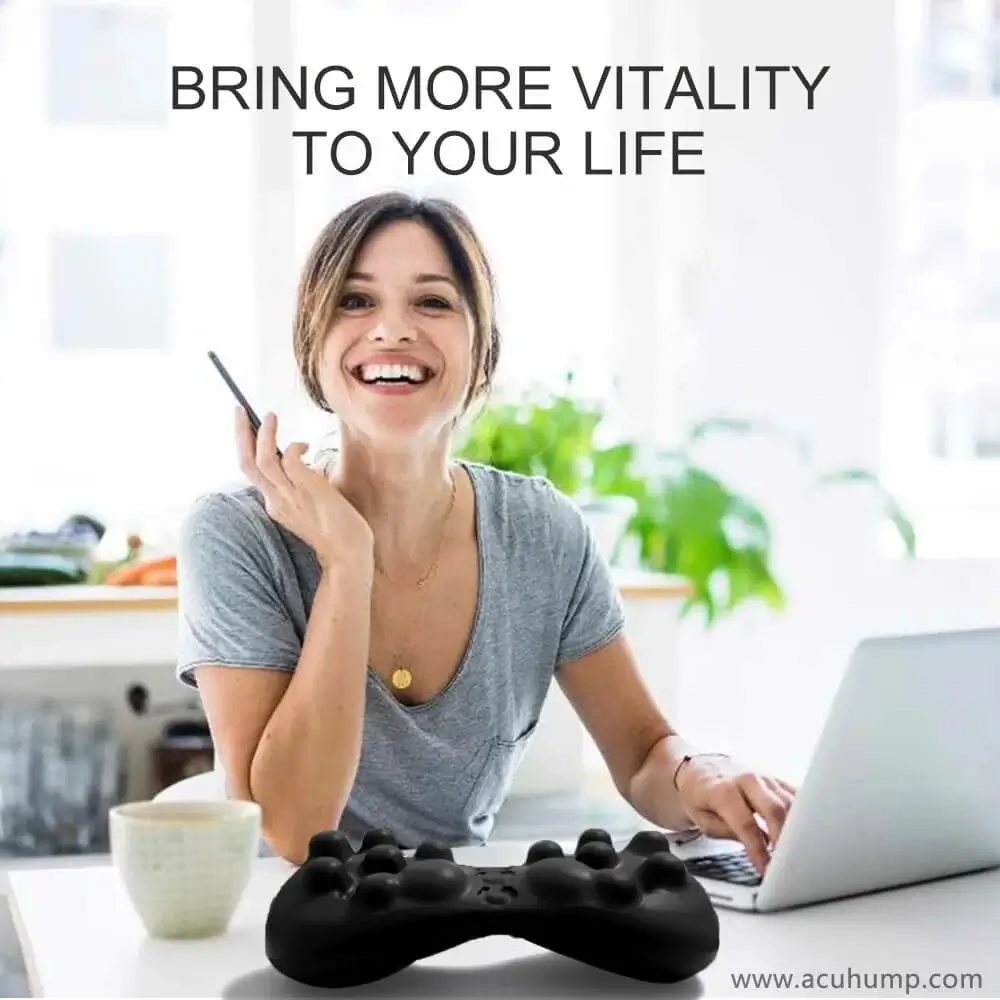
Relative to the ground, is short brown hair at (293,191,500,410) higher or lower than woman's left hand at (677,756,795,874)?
higher

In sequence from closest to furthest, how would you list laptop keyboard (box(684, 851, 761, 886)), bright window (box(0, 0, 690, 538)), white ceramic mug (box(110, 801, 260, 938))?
white ceramic mug (box(110, 801, 260, 938)) → laptop keyboard (box(684, 851, 761, 886)) → bright window (box(0, 0, 690, 538))

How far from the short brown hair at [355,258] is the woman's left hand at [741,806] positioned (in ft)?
1.82

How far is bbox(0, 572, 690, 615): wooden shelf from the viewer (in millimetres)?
2551

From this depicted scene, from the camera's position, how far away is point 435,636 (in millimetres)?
1671

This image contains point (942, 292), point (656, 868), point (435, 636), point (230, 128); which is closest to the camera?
point (656, 868)

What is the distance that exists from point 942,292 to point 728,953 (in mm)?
2749

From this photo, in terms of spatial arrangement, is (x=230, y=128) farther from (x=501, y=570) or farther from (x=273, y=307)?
(x=501, y=570)

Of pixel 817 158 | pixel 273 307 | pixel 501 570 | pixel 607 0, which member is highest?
pixel 607 0

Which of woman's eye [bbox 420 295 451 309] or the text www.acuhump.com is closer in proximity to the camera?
the text www.acuhump.com

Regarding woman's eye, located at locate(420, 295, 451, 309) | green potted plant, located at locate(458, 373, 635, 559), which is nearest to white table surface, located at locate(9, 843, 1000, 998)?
woman's eye, located at locate(420, 295, 451, 309)

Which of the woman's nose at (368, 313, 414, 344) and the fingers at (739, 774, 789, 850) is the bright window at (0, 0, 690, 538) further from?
the fingers at (739, 774, 789, 850)

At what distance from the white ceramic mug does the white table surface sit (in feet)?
0.06

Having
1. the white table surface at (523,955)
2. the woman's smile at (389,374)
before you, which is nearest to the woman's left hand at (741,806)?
the white table surface at (523,955)

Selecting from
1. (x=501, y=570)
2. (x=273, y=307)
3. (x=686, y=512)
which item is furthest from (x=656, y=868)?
(x=273, y=307)
